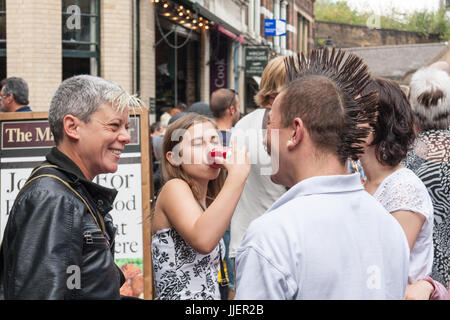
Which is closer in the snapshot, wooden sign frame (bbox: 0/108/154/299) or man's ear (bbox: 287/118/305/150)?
man's ear (bbox: 287/118/305/150)

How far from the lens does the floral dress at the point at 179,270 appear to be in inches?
102

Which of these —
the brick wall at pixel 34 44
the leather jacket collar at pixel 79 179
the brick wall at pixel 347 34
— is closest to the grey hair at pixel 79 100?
the leather jacket collar at pixel 79 179

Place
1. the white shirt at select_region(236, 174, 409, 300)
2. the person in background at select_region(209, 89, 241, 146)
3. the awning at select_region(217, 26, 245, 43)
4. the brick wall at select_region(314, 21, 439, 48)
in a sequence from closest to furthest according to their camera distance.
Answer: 1. the white shirt at select_region(236, 174, 409, 300)
2. the person in background at select_region(209, 89, 241, 146)
3. the awning at select_region(217, 26, 245, 43)
4. the brick wall at select_region(314, 21, 439, 48)

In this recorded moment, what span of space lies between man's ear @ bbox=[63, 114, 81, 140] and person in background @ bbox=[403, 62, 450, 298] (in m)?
1.83

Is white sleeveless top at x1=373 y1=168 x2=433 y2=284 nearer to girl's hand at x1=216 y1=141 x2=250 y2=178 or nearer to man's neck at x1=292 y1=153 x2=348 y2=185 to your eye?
girl's hand at x1=216 y1=141 x2=250 y2=178

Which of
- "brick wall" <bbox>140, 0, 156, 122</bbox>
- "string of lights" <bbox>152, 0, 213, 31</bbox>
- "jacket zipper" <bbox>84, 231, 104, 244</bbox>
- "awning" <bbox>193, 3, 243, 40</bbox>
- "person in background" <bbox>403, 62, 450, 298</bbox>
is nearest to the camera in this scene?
"jacket zipper" <bbox>84, 231, 104, 244</bbox>

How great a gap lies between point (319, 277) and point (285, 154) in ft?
1.29

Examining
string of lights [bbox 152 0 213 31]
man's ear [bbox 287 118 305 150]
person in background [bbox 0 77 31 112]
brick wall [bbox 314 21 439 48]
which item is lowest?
man's ear [bbox 287 118 305 150]

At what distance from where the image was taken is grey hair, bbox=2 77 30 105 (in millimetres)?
5648

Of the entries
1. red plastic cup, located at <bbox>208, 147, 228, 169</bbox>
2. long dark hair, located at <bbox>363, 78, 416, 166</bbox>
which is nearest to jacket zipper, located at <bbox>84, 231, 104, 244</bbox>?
red plastic cup, located at <bbox>208, 147, 228, 169</bbox>

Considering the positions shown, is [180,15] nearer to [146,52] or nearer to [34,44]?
[146,52]

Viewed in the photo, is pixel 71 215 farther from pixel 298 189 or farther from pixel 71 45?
pixel 71 45
